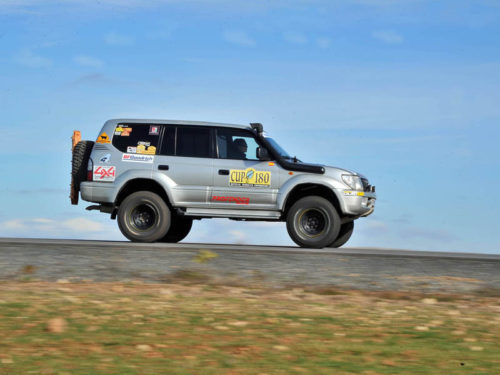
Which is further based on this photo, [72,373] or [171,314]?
[171,314]

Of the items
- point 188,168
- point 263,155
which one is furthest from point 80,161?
point 263,155

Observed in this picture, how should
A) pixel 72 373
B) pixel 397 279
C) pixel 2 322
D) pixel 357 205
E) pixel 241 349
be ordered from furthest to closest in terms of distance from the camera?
pixel 357 205 < pixel 397 279 < pixel 2 322 < pixel 241 349 < pixel 72 373

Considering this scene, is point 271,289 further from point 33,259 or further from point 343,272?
point 33,259

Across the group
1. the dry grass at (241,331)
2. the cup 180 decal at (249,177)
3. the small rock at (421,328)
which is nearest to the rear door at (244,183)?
the cup 180 decal at (249,177)

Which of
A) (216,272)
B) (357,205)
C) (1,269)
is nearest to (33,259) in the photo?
(1,269)

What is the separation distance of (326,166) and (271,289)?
536 cm

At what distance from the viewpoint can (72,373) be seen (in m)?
5.04

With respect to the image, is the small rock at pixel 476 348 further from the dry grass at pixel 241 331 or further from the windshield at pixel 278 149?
the windshield at pixel 278 149

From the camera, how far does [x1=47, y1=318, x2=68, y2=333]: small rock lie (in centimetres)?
634

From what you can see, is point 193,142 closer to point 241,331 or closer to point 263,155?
point 263,155

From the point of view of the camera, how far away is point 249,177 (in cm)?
1385

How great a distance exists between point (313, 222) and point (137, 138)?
3.82m

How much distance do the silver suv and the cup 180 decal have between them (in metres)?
0.02

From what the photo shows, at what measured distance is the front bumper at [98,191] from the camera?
14.1 m
